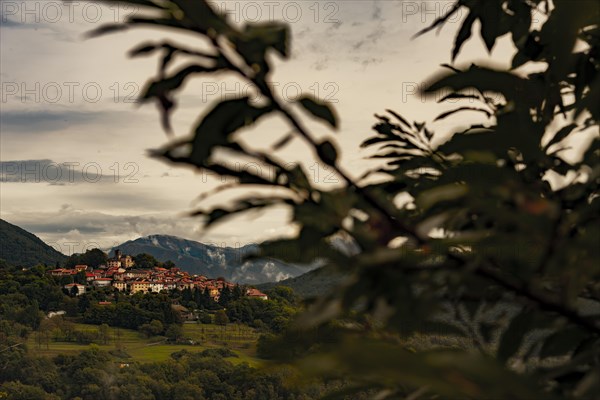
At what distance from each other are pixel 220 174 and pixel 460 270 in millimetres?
347

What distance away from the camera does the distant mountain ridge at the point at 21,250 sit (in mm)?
136250

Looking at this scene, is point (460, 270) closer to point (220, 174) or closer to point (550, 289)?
point (220, 174)

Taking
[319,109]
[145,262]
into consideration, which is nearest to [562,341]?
[319,109]

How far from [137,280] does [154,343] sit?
77.3 ft

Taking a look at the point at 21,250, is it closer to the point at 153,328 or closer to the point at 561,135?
the point at 153,328

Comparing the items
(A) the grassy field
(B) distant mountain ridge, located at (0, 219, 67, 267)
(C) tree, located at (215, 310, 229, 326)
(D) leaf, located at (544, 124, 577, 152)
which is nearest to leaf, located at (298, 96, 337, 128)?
(D) leaf, located at (544, 124, 577, 152)

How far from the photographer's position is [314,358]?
723mm

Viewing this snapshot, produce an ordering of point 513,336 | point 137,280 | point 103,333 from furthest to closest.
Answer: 1. point 137,280
2. point 103,333
3. point 513,336

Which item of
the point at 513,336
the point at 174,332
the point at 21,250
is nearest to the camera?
the point at 513,336

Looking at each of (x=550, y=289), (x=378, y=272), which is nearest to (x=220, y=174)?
(x=378, y=272)

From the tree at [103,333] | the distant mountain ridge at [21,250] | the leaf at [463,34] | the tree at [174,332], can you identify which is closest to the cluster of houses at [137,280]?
the tree at [174,332]

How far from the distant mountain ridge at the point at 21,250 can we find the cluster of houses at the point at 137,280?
100 feet

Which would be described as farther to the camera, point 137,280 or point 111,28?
point 137,280

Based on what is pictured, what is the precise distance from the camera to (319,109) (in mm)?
864
